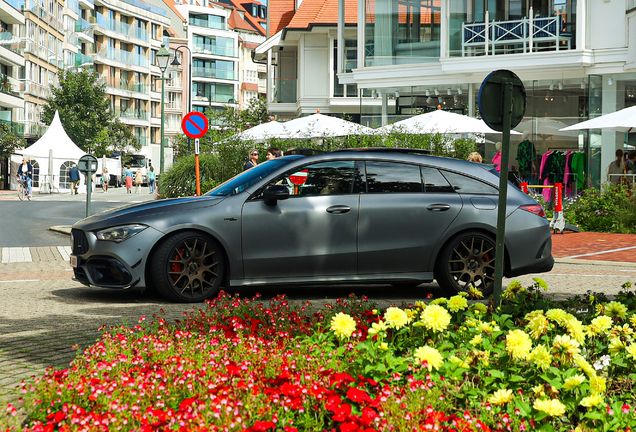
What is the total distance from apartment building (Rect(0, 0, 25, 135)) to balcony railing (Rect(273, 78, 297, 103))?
24209 mm

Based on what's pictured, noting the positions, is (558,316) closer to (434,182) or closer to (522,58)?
(434,182)

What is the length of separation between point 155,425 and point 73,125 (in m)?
67.0

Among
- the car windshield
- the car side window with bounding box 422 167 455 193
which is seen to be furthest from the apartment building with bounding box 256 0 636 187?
the car windshield

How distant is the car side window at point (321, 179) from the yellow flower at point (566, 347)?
4.45 m

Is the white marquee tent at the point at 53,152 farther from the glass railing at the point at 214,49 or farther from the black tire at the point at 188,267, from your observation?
the glass railing at the point at 214,49

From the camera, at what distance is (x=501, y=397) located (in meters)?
3.90

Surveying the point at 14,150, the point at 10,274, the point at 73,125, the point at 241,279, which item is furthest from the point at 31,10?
the point at 241,279

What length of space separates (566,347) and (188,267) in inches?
186

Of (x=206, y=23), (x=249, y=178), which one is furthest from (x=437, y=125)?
(x=206, y=23)

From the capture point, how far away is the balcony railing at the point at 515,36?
25.1 m

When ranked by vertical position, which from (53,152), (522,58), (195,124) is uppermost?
(522,58)

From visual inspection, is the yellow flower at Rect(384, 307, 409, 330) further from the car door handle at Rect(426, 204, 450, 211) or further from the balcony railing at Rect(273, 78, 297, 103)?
the balcony railing at Rect(273, 78, 297, 103)

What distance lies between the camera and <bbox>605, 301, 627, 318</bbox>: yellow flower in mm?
5688

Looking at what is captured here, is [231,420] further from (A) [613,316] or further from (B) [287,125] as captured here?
(B) [287,125]
